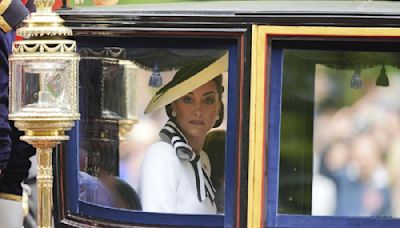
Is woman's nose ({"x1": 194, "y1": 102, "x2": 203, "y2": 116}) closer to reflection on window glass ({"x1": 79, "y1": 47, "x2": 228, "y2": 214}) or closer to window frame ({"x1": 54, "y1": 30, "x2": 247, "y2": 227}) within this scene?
reflection on window glass ({"x1": 79, "y1": 47, "x2": 228, "y2": 214})

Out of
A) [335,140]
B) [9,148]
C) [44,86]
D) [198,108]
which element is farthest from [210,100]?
[9,148]

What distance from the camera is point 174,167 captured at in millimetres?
4621

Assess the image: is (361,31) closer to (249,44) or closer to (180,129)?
(249,44)

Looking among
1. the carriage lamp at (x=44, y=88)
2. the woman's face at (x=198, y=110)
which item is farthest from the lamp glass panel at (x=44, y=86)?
the woman's face at (x=198, y=110)

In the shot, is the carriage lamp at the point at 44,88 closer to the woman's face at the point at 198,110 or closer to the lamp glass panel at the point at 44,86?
the lamp glass panel at the point at 44,86

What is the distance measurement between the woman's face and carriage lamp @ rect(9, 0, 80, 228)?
1.18ft

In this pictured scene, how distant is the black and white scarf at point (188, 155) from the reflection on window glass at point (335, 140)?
0.80 feet

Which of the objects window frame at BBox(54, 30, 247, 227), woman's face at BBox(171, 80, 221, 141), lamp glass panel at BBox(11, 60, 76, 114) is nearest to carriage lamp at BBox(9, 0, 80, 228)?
lamp glass panel at BBox(11, 60, 76, 114)

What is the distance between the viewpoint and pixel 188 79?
458 cm

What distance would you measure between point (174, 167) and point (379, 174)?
2.15 ft

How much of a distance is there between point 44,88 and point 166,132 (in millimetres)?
448

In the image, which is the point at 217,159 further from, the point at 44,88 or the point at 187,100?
the point at 44,88

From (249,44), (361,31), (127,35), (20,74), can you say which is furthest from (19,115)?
(361,31)

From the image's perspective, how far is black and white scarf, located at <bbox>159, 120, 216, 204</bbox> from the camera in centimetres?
458
